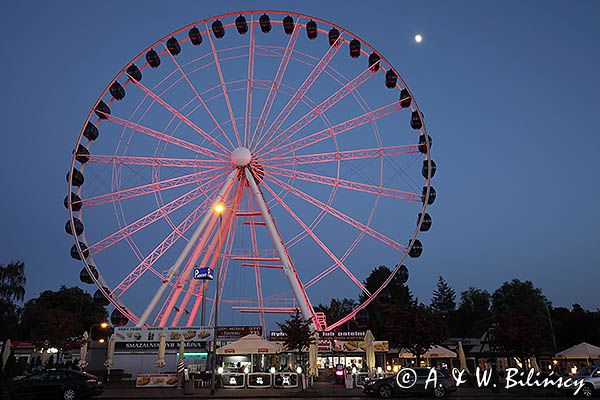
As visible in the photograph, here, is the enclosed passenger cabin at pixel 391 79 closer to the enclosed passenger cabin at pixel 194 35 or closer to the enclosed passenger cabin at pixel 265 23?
the enclosed passenger cabin at pixel 265 23

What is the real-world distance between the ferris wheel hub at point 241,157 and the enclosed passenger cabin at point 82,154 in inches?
348

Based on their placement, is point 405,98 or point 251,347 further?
point 405,98

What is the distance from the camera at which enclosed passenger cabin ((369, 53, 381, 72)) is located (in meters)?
31.3

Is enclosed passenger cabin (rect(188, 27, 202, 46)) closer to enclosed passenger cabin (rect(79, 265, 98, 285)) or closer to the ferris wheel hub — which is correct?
the ferris wheel hub

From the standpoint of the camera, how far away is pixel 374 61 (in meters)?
31.5

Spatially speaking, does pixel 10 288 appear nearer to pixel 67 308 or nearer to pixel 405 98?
pixel 67 308

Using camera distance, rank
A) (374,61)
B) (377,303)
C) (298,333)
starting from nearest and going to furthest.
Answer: (298,333), (374,61), (377,303)

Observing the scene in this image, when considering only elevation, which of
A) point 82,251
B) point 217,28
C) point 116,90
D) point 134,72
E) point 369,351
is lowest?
point 369,351

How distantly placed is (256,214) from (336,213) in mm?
5401

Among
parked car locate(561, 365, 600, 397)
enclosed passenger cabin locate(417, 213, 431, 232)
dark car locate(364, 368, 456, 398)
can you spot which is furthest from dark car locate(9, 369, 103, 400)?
parked car locate(561, 365, 600, 397)

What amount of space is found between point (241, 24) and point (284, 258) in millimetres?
15328

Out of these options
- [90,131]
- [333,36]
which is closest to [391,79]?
[333,36]

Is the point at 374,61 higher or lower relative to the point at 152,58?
lower

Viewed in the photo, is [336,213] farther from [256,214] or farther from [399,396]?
[399,396]
